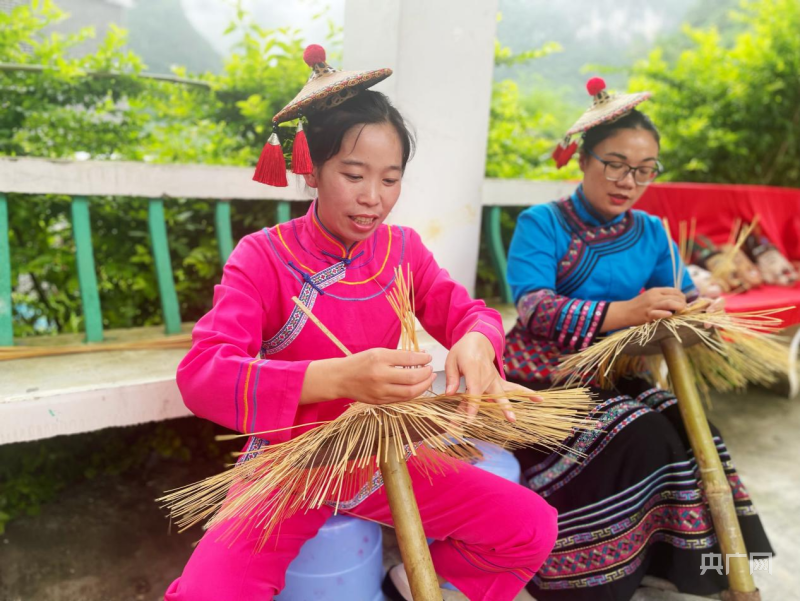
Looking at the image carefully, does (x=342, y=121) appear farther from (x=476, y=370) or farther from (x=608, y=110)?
(x=608, y=110)

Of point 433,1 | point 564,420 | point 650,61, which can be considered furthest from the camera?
point 650,61

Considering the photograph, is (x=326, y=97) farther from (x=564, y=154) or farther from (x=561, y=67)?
(x=561, y=67)

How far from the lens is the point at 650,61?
5.21 m

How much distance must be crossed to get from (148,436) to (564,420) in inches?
88.3

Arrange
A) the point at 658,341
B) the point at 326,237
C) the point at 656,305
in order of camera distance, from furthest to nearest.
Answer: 1. the point at 658,341
2. the point at 656,305
3. the point at 326,237

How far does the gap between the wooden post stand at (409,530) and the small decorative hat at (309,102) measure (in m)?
0.72

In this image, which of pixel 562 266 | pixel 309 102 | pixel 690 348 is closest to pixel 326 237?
pixel 309 102

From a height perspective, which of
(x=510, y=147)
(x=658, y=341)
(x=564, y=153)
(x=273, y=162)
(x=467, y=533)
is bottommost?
(x=467, y=533)

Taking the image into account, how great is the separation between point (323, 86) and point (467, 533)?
1219 millimetres

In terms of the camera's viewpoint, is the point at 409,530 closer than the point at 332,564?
Yes

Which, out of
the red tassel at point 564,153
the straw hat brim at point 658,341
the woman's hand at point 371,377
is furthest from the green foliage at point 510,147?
the woman's hand at point 371,377

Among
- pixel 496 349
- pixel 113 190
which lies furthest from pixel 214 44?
pixel 496 349

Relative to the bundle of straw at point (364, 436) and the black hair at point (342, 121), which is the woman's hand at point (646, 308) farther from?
the black hair at point (342, 121)

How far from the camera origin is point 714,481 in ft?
6.38
